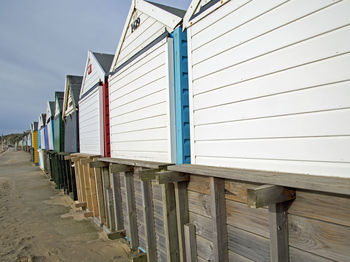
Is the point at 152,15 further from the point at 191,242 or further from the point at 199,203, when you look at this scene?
the point at 191,242

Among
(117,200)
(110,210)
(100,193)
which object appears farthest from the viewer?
(100,193)

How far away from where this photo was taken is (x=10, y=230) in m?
6.20

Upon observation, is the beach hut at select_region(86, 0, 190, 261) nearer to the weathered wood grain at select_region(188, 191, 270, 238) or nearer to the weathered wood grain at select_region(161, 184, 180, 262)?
the weathered wood grain at select_region(161, 184, 180, 262)

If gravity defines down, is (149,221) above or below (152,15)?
below

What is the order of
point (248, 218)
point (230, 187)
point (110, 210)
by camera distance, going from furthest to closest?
point (110, 210)
point (230, 187)
point (248, 218)

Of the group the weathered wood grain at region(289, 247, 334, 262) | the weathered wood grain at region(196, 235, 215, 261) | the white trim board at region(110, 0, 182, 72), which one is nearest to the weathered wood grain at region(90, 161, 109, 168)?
the white trim board at region(110, 0, 182, 72)

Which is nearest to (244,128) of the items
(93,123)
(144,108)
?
→ (144,108)

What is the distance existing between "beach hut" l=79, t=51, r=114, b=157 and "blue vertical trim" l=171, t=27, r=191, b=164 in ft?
9.55

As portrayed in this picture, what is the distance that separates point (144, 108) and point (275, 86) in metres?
2.26

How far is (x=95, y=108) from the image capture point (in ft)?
19.4

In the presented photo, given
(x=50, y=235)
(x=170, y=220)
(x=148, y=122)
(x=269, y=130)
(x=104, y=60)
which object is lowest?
(x=50, y=235)

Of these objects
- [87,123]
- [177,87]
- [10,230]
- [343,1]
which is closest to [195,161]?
[177,87]

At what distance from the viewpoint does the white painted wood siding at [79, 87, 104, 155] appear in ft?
18.2

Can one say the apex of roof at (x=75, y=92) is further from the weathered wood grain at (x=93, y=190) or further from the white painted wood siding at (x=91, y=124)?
the weathered wood grain at (x=93, y=190)
